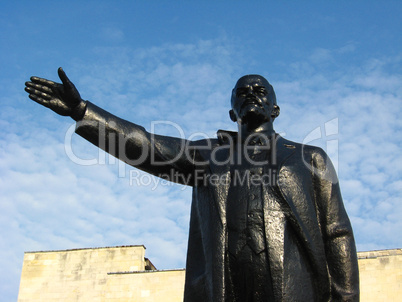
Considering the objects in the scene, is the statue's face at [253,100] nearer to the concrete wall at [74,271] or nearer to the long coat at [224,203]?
the long coat at [224,203]

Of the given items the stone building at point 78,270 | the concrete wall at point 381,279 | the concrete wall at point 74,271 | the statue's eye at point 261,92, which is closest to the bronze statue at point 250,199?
the statue's eye at point 261,92

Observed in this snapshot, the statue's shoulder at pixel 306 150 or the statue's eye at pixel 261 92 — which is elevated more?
the statue's eye at pixel 261 92

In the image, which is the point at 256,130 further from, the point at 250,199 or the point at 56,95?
the point at 56,95

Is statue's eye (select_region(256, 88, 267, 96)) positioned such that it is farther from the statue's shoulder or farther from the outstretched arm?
the outstretched arm

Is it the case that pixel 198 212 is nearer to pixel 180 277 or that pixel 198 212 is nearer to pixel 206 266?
pixel 206 266

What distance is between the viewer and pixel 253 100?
628cm

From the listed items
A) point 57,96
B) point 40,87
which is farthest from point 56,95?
point 40,87

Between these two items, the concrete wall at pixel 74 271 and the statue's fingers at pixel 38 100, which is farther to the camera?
the concrete wall at pixel 74 271

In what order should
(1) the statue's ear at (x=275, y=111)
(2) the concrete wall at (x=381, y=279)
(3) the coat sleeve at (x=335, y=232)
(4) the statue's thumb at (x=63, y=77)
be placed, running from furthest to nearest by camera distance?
(2) the concrete wall at (x=381, y=279)
(1) the statue's ear at (x=275, y=111)
(4) the statue's thumb at (x=63, y=77)
(3) the coat sleeve at (x=335, y=232)

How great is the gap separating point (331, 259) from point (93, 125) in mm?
2565

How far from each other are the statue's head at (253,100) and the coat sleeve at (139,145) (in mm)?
655

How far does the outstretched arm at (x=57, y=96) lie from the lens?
18.8 feet

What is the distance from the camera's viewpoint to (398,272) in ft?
86.7

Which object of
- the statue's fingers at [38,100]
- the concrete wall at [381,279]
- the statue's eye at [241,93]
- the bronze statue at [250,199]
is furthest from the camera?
the concrete wall at [381,279]
